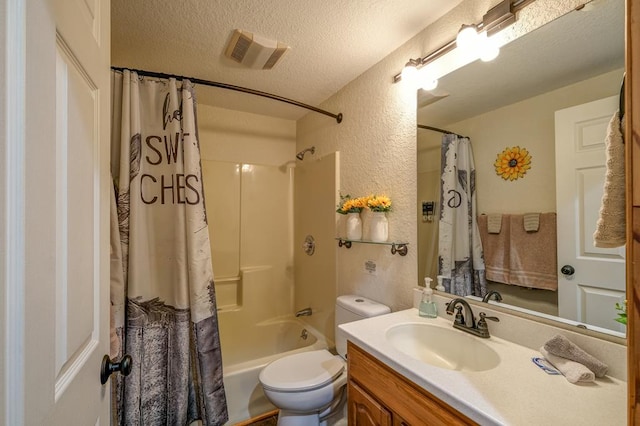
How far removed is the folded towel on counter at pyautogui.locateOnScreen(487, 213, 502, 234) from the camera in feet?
3.78

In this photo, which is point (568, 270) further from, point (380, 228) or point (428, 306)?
point (380, 228)

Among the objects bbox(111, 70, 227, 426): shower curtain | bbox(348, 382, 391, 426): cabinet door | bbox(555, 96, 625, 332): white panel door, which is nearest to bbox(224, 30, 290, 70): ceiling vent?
bbox(111, 70, 227, 426): shower curtain

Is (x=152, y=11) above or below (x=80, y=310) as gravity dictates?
above

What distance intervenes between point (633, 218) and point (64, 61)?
1.11 metres

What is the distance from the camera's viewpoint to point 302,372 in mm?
1492

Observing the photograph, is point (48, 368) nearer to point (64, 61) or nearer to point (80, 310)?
point (80, 310)

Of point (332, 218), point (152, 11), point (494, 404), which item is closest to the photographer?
point (494, 404)

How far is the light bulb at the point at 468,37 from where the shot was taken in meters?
1.15

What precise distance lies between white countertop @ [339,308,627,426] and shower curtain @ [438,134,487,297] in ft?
1.13

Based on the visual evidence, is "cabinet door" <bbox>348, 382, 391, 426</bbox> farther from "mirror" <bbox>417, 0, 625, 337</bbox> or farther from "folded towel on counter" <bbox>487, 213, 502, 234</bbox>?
"folded towel on counter" <bbox>487, 213, 502, 234</bbox>

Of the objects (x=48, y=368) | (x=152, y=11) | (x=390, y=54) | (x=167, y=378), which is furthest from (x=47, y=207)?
(x=390, y=54)

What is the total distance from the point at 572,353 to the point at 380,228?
95 cm

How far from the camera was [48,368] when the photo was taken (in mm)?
439

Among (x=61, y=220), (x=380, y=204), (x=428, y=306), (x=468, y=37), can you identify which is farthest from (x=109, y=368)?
(x=468, y=37)
